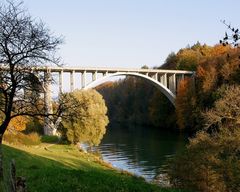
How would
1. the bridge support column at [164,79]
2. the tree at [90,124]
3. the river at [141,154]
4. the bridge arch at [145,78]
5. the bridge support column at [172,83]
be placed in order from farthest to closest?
the bridge support column at [172,83]
the bridge support column at [164,79]
the bridge arch at [145,78]
the tree at [90,124]
the river at [141,154]

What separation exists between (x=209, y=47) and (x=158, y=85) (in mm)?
19690

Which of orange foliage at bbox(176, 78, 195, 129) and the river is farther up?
orange foliage at bbox(176, 78, 195, 129)

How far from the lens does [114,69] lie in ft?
211

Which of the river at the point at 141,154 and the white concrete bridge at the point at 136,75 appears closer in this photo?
the river at the point at 141,154

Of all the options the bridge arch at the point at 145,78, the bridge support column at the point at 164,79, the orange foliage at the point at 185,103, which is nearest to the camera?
the bridge arch at the point at 145,78

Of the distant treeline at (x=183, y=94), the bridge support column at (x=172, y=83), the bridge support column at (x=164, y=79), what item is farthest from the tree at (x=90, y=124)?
the bridge support column at (x=172, y=83)

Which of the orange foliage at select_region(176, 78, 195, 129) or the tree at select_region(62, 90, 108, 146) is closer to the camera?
the tree at select_region(62, 90, 108, 146)

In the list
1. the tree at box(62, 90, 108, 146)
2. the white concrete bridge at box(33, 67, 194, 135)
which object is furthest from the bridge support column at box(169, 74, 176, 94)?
the tree at box(62, 90, 108, 146)

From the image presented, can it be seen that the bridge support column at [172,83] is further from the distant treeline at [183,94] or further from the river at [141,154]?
the river at [141,154]

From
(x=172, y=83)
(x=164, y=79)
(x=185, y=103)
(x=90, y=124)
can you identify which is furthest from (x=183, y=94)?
(x=90, y=124)

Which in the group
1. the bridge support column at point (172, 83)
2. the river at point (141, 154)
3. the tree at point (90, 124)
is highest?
the bridge support column at point (172, 83)

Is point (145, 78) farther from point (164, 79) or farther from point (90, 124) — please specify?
point (90, 124)

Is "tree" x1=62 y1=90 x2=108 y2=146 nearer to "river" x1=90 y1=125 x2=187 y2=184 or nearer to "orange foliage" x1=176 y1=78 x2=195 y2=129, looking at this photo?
"river" x1=90 y1=125 x2=187 y2=184

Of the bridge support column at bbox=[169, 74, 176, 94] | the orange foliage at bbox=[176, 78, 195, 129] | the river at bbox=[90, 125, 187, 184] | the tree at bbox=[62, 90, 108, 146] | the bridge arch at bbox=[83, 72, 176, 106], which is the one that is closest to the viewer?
the river at bbox=[90, 125, 187, 184]
